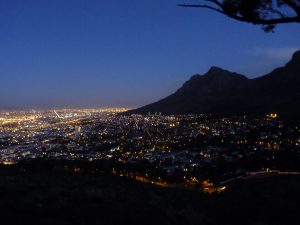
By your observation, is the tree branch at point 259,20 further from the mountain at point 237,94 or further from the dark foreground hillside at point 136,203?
the mountain at point 237,94

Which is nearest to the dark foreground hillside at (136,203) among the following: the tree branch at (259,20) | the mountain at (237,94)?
the tree branch at (259,20)

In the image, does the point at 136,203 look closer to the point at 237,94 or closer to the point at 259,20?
the point at 259,20

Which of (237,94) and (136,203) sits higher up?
(237,94)

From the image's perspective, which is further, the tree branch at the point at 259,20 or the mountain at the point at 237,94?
the mountain at the point at 237,94

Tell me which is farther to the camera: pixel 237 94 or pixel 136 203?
pixel 237 94

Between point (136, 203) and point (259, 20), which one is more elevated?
point (259, 20)

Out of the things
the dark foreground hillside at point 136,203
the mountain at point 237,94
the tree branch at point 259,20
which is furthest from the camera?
the mountain at point 237,94

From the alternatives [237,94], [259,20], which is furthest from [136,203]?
[237,94]
